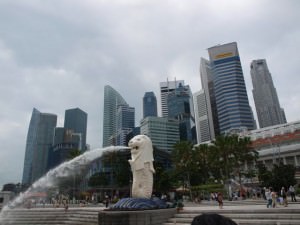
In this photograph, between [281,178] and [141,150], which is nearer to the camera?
[141,150]

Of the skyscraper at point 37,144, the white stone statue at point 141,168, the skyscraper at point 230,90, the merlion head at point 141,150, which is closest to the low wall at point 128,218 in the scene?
the white stone statue at point 141,168

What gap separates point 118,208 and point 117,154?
1848 inches

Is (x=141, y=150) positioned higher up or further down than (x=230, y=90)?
further down

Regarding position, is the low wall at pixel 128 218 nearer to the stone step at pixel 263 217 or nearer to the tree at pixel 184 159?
the stone step at pixel 263 217

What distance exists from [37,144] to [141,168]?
15290 cm

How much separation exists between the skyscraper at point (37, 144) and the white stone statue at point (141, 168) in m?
106

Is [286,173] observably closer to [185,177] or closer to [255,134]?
[185,177]

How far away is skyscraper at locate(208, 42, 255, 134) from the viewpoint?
147625 millimetres

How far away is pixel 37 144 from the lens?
512 ft

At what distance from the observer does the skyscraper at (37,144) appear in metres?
133

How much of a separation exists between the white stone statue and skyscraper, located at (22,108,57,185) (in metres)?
106

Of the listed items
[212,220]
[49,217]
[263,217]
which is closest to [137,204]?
[263,217]

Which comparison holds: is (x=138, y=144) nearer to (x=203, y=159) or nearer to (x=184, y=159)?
(x=184, y=159)

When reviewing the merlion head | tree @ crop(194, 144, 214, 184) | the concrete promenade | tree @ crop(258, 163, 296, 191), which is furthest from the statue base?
tree @ crop(194, 144, 214, 184)
